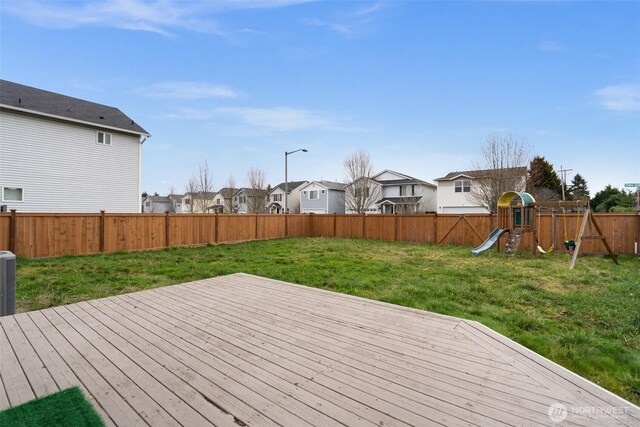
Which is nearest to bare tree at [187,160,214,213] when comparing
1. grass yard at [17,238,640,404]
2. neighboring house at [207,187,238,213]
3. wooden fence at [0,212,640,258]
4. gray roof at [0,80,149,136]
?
neighboring house at [207,187,238,213]

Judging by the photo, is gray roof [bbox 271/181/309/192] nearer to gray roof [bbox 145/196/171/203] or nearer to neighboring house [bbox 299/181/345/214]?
neighboring house [bbox 299/181/345/214]

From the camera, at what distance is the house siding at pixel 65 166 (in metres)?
14.1

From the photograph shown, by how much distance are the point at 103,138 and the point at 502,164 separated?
2476 cm

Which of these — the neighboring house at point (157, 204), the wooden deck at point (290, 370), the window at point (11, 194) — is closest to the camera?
the wooden deck at point (290, 370)

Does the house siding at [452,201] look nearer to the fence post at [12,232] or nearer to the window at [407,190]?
A: the window at [407,190]

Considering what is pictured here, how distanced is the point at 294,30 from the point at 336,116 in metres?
8.93

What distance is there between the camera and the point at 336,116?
67.0 ft

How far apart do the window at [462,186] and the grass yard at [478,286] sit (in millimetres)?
19970

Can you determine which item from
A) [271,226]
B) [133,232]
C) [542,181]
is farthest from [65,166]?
[542,181]

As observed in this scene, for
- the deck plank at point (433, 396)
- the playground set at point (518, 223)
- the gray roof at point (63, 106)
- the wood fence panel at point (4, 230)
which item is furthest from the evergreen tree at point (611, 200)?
the wood fence panel at point (4, 230)

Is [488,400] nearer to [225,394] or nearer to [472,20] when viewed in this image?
[225,394]

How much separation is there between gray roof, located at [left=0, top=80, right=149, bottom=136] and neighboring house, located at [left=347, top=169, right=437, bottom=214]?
2215 cm

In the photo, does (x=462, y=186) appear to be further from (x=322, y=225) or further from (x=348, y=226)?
(x=322, y=225)

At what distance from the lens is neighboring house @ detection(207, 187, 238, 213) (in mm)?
42656
